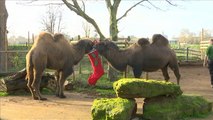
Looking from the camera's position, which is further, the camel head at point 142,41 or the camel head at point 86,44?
the camel head at point 86,44

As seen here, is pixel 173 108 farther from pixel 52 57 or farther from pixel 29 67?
pixel 29 67

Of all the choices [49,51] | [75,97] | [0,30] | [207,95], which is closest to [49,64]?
[49,51]

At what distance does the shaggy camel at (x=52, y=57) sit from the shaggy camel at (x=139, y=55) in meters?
1.00

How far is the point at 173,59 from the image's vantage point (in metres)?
13.5

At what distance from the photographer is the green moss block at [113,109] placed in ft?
27.5

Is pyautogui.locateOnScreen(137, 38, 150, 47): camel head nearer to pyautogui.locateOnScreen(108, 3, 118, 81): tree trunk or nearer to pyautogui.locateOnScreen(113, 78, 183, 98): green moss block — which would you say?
pyautogui.locateOnScreen(113, 78, 183, 98): green moss block

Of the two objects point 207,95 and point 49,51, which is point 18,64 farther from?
point 207,95

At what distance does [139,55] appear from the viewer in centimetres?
1264

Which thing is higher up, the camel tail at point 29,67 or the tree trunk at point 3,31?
the tree trunk at point 3,31

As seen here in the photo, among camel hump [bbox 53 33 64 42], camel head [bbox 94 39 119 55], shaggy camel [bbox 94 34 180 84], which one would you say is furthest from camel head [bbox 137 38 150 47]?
camel hump [bbox 53 33 64 42]

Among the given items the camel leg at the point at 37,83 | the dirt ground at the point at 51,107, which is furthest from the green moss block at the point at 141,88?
the camel leg at the point at 37,83

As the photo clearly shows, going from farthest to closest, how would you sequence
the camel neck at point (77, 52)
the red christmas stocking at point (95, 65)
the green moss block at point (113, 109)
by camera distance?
the red christmas stocking at point (95, 65) < the camel neck at point (77, 52) < the green moss block at point (113, 109)

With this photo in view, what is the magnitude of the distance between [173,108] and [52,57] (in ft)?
15.9

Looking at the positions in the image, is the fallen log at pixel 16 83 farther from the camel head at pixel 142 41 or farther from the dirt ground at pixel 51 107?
the camel head at pixel 142 41
